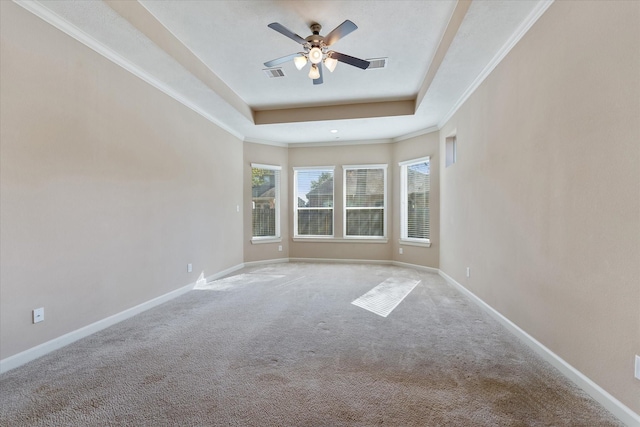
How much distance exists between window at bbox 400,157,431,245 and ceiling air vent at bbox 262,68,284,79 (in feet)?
11.0

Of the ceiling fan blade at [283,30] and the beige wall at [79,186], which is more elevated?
the ceiling fan blade at [283,30]

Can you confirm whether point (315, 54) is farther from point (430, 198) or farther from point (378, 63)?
point (430, 198)

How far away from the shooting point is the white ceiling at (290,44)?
98.8 inches

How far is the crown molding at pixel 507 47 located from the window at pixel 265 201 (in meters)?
4.04

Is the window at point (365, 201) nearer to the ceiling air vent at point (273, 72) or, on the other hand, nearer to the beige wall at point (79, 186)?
the ceiling air vent at point (273, 72)

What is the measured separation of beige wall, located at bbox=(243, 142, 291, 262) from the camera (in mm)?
6273

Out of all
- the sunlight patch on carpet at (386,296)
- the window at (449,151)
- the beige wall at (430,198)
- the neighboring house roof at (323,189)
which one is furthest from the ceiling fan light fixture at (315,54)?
the neighboring house roof at (323,189)

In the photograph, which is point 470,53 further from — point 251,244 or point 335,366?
point 251,244

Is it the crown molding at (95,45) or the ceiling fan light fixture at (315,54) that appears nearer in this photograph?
the crown molding at (95,45)

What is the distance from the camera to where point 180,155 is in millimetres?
4160

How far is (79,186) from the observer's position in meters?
2.69

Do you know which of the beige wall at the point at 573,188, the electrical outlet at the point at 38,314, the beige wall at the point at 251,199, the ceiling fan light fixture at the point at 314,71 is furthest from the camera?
the beige wall at the point at 251,199

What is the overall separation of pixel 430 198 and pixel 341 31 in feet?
12.8

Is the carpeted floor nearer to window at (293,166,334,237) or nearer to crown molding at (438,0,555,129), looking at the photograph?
crown molding at (438,0,555,129)
